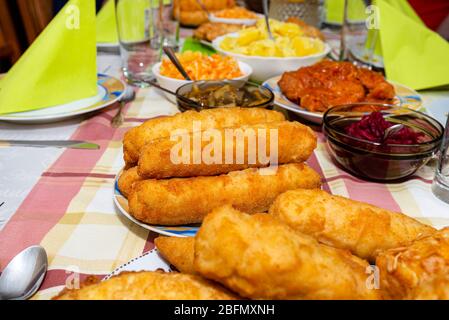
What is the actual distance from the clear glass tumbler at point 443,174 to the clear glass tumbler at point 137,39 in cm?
181

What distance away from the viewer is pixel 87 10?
7.13 ft

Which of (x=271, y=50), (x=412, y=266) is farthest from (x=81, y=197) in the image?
(x=271, y=50)

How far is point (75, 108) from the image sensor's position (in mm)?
2107

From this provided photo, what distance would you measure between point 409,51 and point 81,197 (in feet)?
7.43

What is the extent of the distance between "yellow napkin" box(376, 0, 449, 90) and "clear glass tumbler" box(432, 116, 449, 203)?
1100mm

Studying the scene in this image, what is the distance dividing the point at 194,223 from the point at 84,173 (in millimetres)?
641

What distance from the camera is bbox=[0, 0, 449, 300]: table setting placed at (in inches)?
35.5

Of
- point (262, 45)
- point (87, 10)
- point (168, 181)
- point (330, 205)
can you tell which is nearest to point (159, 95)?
point (87, 10)

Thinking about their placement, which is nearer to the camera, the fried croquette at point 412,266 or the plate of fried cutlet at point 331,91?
the fried croquette at point 412,266

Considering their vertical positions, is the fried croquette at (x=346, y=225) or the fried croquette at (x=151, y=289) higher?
the fried croquette at (x=151, y=289)

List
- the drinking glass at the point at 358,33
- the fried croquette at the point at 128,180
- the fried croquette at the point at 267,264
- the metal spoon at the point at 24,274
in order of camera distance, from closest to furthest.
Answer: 1. the fried croquette at the point at 267,264
2. the metal spoon at the point at 24,274
3. the fried croquette at the point at 128,180
4. the drinking glass at the point at 358,33

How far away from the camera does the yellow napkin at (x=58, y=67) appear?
79.1 inches

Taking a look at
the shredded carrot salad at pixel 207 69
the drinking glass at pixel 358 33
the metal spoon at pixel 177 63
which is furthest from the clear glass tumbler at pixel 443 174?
the drinking glass at pixel 358 33

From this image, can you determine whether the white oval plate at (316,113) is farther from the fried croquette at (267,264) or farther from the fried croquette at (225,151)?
the fried croquette at (267,264)
